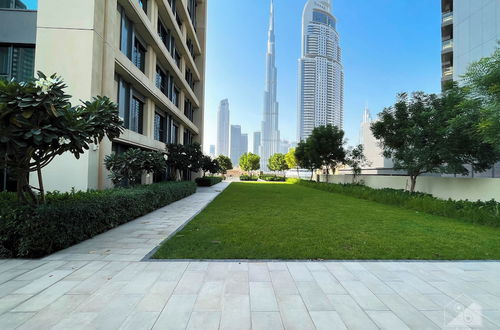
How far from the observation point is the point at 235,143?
109 meters

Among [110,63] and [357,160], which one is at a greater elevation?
[110,63]

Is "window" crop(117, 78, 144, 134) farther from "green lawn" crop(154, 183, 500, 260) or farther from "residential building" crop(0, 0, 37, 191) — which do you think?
"green lawn" crop(154, 183, 500, 260)

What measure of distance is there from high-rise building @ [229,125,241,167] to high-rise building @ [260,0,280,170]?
11.7 metres

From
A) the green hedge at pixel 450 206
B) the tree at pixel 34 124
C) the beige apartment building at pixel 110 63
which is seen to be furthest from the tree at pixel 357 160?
the tree at pixel 34 124

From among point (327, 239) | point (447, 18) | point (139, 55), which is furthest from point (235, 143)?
point (327, 239)

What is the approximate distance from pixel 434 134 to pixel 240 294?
12.1 m

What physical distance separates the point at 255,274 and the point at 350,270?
1.59 m

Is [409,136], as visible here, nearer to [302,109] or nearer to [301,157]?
[301,157]

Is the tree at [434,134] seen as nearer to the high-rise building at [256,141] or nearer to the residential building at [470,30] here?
the residential building at [470,30]

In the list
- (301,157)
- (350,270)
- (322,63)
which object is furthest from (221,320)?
(322,63)

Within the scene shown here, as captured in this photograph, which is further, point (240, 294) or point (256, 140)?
point (256, 140)

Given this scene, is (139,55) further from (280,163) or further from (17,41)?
(280,163)

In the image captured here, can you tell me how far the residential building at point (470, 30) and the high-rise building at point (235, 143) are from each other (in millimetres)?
87442

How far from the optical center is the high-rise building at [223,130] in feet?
336
